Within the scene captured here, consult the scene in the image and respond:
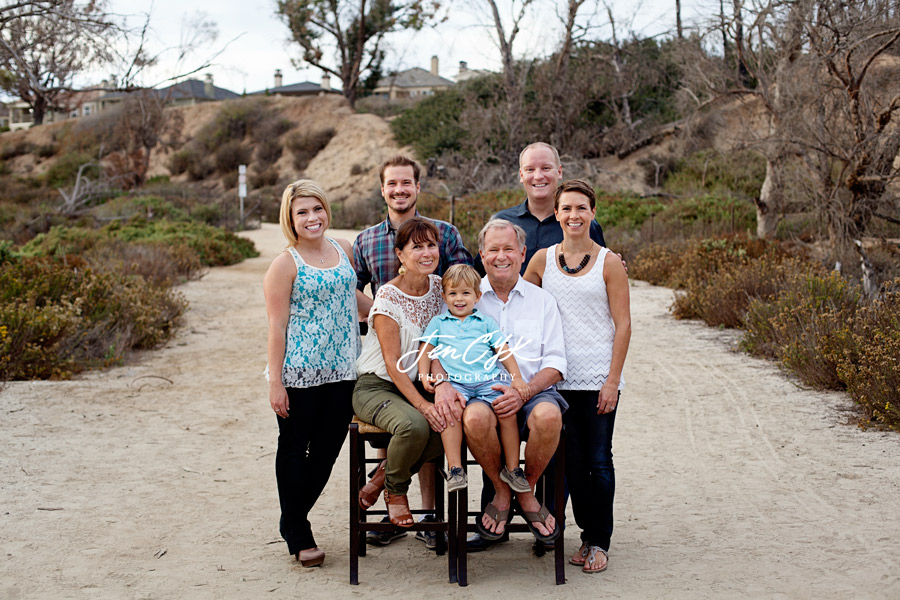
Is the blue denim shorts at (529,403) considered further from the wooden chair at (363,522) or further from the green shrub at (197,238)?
the green shrub at (197,238)

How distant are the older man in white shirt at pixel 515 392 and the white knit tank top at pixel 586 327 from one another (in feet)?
0.34

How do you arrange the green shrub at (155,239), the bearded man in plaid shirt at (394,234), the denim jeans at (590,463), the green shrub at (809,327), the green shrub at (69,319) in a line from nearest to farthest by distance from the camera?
the denim jeans at (590,463)
the bearded man in plaid shirt at (394,234)
the green shrub at (809,327)
the green shrub at (69,319)
the green shrub at (155,239)

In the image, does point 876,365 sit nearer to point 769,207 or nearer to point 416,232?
point 416,232

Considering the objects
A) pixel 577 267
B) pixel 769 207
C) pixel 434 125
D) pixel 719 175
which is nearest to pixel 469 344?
pixel 577 267

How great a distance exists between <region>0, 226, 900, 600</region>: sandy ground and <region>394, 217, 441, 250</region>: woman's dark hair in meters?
1.59

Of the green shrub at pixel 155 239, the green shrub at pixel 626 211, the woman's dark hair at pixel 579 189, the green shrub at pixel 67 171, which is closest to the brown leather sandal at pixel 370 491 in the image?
the woman's dark hair at pixel 579 189

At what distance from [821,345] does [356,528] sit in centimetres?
524

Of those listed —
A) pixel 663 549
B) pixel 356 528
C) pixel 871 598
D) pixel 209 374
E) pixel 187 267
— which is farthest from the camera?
pixel 187 267

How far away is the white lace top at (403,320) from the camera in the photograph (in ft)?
13.2

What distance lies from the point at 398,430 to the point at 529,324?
2.59 ft

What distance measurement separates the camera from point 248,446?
21.8 feet

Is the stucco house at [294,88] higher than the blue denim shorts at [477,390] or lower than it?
higher

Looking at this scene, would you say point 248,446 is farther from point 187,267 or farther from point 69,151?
point 69,151

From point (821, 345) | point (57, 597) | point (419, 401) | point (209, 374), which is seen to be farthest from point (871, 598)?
point (209, 374)
